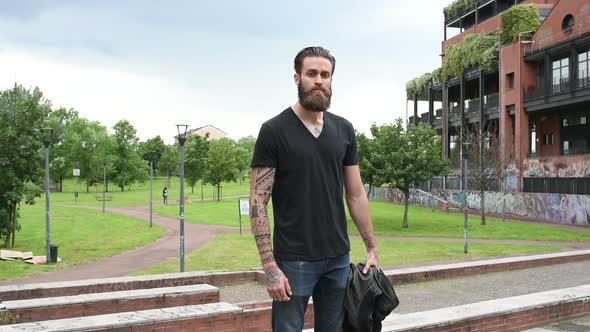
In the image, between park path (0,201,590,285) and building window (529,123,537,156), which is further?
building window (529,123,537,156)

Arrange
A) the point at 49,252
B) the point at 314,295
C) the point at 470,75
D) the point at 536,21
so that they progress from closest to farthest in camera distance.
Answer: the point at 314,295
the point at 49,252
the point at 536,21
the point at 470,75

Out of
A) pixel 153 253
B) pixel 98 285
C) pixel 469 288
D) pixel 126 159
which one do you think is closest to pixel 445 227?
pixel 153 253

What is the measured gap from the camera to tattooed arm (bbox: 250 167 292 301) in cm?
337

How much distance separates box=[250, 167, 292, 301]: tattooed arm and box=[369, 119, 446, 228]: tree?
25.6m

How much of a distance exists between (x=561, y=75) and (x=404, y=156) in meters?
15.1

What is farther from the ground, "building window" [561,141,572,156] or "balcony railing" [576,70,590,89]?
"balcony railing" [576,70,590,89]

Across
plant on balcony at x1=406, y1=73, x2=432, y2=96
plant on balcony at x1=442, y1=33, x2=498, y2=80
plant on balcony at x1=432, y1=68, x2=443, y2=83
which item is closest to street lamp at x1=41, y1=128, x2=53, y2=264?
plant on balcony at x1=442, y1=33, x2=498, y2=80

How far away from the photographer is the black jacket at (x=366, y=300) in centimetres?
361

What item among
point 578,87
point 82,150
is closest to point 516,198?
point 578,87

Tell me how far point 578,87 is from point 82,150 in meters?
62.7

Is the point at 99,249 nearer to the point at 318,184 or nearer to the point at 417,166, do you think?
the point at 417,166

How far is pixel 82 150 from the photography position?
76.9 metres

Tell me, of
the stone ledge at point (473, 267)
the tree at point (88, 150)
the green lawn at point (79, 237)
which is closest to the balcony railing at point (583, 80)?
the stone ledge at point (473, 267)

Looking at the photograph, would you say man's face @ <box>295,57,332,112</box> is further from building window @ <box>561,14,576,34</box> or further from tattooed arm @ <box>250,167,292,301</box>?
building window @ <box>561,14,576,34</box>
